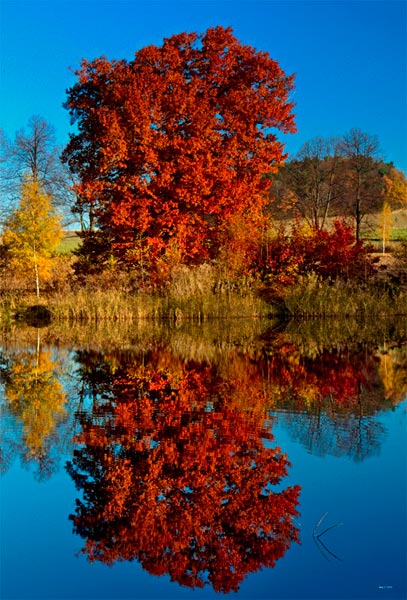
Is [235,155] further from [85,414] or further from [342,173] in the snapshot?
[342,173]

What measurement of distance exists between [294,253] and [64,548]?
69.8ft

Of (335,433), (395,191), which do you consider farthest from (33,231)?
(395,191)

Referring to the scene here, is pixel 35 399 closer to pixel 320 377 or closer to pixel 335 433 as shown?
pixel 335 433

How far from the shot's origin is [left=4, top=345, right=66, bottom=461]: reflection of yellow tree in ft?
19.5

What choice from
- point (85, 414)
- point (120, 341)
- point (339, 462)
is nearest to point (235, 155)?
point (120, 341)

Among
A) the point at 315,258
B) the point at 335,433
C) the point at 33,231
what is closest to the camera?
the point at 335,433

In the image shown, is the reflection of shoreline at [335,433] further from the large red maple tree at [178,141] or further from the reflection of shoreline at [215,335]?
the large red maple tree at [178,141]

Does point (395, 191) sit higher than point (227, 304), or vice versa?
point (395, 191)

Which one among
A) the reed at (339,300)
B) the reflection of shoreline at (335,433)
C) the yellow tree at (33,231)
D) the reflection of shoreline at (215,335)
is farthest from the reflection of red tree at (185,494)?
the yellow tree at (33,231)

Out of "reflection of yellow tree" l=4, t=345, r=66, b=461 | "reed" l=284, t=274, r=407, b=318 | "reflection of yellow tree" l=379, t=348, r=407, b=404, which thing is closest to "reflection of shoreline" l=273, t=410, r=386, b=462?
"reflection of yellow tree" l=379, t=348, r=407, b=404

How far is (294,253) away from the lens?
2434 cm

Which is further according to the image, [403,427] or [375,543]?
[403,427]

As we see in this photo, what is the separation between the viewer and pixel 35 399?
7.77 metres

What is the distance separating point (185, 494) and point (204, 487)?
166 mm
